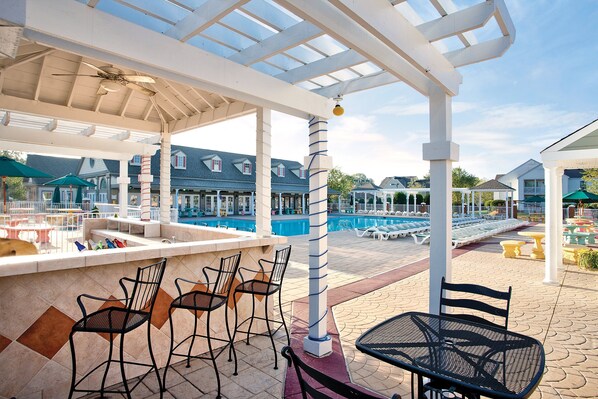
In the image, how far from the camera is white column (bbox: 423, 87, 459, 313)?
9.84ft

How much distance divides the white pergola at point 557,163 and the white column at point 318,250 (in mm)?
5821

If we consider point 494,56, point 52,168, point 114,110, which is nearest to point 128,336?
point 494,56

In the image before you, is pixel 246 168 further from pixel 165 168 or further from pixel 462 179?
pixel 462 179

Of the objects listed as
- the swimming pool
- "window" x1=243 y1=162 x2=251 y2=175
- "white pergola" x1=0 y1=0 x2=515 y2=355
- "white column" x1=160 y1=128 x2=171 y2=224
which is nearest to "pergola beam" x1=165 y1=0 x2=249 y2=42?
"white pergola" x1=0 y1=0 x2=515 y2=355

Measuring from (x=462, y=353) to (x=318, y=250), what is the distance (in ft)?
7.04

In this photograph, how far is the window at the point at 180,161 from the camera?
26.0m

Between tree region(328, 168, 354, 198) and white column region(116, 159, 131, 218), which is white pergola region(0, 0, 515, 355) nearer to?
white column region(116, 159, 131, 218)

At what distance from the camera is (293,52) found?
360 cm

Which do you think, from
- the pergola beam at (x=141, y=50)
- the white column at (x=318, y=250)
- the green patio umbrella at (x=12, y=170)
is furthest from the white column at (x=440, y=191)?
the green patio umbrella at (x=12, y=170)

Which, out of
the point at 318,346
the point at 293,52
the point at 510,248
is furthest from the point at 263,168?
the point at 510,248

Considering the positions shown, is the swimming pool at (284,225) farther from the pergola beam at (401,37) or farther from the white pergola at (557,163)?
the pergola beam at (401,37)

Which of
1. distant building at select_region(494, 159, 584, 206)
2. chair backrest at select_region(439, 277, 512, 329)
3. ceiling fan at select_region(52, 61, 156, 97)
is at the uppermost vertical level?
distant building at select_region(494, 159, 584, 206)

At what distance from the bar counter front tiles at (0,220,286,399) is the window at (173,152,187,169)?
24.0 m

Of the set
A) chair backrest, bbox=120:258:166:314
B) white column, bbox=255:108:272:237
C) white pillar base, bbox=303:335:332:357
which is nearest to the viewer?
chair backrest, bbox=120:258:166:314
